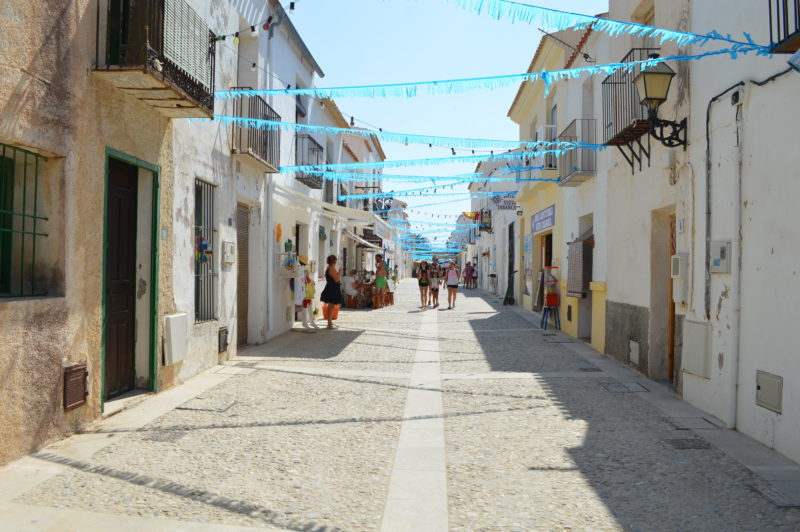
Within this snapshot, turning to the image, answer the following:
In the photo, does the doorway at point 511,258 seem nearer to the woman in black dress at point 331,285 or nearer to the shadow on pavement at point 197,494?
the woman in black dress at point 331,285

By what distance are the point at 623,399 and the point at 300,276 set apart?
24.2ft

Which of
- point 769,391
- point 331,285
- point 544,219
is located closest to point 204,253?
point 331,285

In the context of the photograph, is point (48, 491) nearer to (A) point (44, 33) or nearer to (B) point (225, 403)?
(B) point (225, 403)

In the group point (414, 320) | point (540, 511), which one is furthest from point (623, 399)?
point (414, 320)

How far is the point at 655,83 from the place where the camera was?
6.84 meters

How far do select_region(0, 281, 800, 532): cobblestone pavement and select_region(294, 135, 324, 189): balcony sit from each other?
22.2 ft

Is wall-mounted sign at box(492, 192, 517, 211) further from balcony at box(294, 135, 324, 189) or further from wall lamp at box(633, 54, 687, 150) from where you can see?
wall lamp at box(633, 54, 687, 150)

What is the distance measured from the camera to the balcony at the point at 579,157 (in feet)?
37.4

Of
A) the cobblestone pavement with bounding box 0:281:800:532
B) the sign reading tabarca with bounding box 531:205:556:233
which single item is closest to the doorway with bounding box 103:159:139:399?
the cobblestone pavement with bounding box 0:281:800:532

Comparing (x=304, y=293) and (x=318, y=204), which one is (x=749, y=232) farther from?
(x=318, y=204)

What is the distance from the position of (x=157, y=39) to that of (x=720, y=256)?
5929mm

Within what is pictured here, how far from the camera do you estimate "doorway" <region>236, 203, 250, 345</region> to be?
33.9 ft

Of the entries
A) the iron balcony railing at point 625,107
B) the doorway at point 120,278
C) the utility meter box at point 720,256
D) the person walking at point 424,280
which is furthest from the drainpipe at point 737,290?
the person walking at point 424,280

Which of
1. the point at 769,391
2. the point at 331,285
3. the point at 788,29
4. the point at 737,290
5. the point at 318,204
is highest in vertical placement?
the point at 788,29
